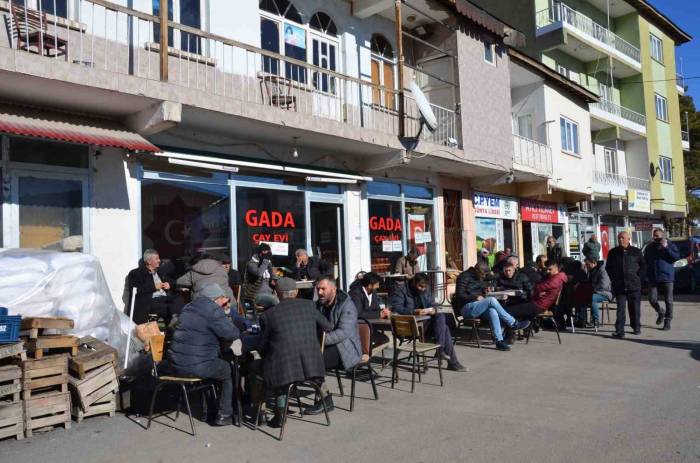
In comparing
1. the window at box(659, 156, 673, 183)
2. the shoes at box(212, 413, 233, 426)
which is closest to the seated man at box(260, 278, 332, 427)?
the shoes at box(212, 413, 233, 426)

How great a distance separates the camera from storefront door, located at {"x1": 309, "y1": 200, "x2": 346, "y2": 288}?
11.9 m

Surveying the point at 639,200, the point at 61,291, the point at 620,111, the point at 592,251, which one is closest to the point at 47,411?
the point at 61,291

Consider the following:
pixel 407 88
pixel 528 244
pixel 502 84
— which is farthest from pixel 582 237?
pixel 407 88

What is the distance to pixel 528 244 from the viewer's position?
19.5 meters

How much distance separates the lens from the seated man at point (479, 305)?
29.0 feet

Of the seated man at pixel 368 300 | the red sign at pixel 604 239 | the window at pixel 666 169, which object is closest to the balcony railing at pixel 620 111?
the window at pixel 666 169

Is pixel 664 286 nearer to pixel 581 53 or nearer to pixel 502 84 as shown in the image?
pixel 502 84

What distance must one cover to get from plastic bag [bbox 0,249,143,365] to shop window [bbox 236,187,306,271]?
378cm

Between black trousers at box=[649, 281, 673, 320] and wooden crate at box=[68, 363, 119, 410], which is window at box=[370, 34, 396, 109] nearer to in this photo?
black trousers at box=[649, 281, 673, 320]

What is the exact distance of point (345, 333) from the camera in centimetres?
581

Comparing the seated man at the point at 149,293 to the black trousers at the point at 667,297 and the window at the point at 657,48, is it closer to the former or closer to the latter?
the black trousers at the point at 667,297

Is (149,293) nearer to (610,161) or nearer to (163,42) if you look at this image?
(163,42)

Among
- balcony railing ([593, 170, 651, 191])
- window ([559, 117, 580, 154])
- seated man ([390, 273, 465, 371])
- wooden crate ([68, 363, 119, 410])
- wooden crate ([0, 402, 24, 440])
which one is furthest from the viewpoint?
balcony railing ([593, 170, 651, 191])

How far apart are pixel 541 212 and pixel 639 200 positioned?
→ 8.02 meters
